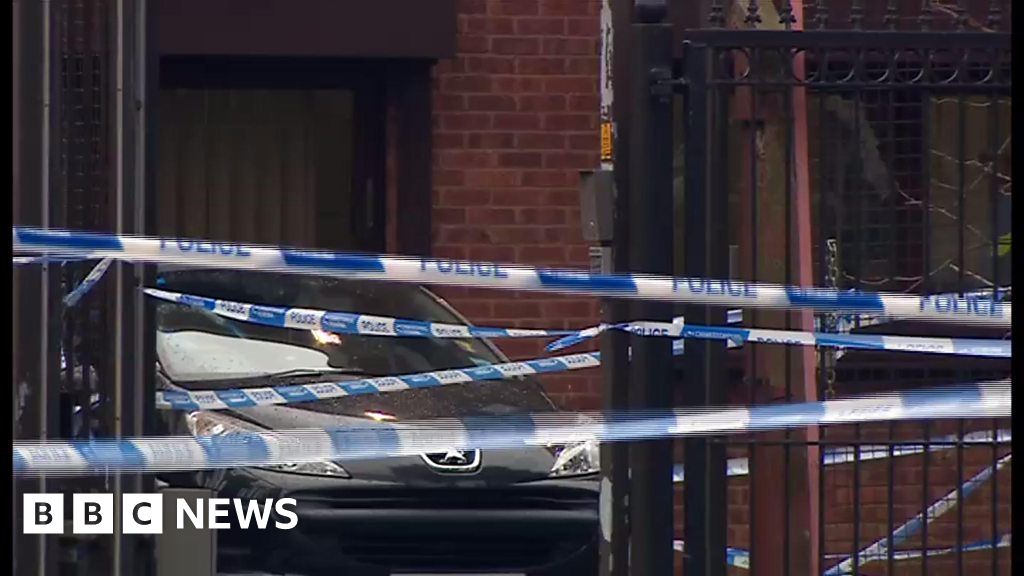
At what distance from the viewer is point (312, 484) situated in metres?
6.50

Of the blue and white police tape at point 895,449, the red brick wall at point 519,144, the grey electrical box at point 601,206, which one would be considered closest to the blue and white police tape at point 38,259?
the grey electrical box at point 601,206

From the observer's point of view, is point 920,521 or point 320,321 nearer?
point 920,521

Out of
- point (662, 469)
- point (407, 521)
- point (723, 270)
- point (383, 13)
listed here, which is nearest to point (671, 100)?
point (723, 270)

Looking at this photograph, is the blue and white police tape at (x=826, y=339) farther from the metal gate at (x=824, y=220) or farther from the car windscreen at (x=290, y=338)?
the car windscreen at (x=290, y=338)

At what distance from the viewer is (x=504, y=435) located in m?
5.85

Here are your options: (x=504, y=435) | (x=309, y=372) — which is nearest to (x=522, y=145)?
(x=309, y=372)

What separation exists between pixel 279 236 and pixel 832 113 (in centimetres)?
483

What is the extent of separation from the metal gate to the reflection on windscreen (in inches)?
69.8

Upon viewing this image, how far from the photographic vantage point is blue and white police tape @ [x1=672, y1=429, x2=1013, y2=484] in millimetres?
5336

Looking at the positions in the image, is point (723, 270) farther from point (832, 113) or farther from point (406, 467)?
point (406, 467)

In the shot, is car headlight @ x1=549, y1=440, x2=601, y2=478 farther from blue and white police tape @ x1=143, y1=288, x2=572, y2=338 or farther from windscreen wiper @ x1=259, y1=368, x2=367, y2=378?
windscreen wiper @ x1=259, y1=368, x2=367, y2=378

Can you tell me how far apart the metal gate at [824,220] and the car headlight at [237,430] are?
140 cm

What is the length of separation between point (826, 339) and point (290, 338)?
2.62 meters

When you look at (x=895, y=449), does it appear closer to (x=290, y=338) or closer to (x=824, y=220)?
(x=824, y=220)
